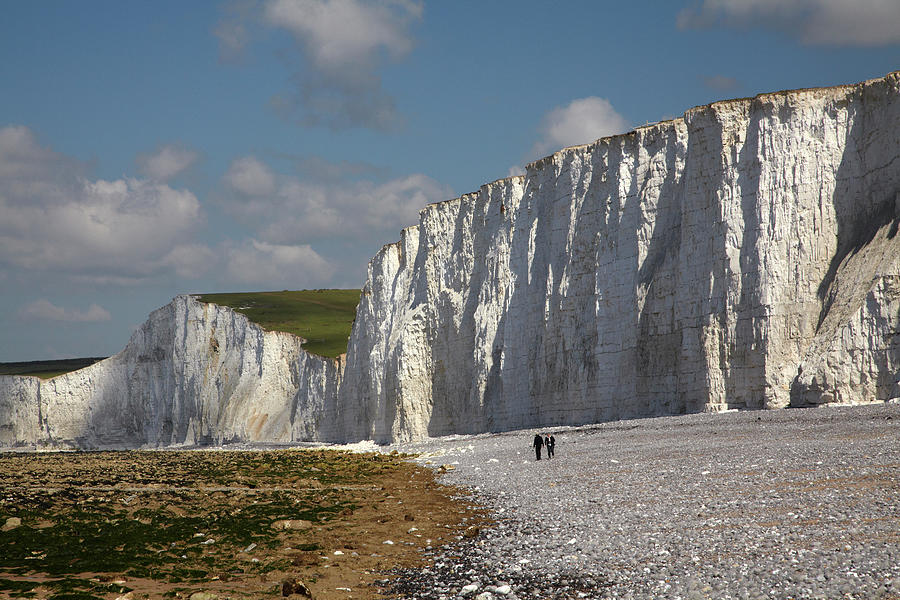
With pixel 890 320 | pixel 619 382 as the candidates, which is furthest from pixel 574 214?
pixel 890 320

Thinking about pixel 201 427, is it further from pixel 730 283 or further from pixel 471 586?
pixel 471 586

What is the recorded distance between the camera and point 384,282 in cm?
5781

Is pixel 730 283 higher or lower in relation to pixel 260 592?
higher

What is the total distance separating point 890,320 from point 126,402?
78.5 meters

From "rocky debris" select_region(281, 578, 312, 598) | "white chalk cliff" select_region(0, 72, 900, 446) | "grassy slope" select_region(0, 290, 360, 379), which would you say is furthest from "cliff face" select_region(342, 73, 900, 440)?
"grassy slope" select_region(0, 290, 360, 379)

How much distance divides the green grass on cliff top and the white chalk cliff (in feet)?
79.8

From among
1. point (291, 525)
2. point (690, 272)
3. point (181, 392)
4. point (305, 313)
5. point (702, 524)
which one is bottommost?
point (291, 525)

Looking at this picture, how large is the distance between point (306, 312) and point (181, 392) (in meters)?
26.9

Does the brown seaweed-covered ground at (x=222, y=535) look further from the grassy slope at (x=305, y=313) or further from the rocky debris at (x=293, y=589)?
the grassy slope at (x=305, y=313)

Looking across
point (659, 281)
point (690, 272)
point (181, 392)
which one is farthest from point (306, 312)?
point (690, 272)

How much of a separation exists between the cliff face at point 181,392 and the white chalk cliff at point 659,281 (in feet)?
52.2

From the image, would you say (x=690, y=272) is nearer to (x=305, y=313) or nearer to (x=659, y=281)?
(x=659, y=281)

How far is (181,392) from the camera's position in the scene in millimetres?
83000

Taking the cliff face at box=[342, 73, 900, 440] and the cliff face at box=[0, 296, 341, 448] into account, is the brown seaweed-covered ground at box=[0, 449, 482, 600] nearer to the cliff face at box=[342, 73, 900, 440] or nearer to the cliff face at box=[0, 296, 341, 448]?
the cliff face at box=[342, 73, 900, 440]
